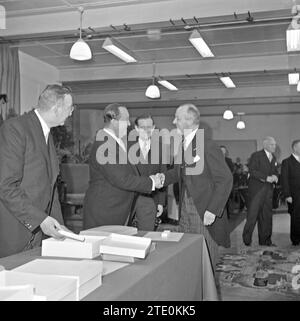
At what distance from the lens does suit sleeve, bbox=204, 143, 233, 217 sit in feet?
8.52

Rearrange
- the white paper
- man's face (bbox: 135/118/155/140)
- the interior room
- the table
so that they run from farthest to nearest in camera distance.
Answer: the interior room < man's face (bbox: 135/118/155/140) < the white paper < the table

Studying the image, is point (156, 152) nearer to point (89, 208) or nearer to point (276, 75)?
point (89, 208)

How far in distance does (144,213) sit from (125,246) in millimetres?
1504

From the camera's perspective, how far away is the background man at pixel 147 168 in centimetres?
314

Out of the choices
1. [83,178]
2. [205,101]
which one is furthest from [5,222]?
[205,101]

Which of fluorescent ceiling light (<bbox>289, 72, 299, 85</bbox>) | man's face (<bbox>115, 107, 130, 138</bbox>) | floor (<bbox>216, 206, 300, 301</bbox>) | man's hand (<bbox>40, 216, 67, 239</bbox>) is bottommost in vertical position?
floor (<bbox>216, 206, 300, 301</bbox>)

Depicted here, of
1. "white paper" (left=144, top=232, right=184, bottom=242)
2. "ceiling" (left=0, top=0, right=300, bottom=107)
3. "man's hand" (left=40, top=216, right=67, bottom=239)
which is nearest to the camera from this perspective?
"man's hand" (left=40, top=216, right=67, bottom=239)

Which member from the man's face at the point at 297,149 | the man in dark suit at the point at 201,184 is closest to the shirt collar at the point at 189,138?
the man in dark suit at the point at 201,184

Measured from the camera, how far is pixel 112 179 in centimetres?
259

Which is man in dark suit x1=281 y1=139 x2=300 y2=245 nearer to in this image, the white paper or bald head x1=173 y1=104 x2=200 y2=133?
bald head x1=173 y1=104 x2=200 y2=133

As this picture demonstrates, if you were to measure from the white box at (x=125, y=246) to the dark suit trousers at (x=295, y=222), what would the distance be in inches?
189

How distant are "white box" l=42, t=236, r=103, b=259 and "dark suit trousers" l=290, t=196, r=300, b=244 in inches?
196

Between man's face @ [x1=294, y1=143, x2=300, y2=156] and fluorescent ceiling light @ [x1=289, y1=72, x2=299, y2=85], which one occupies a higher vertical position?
fluorescent ceiling light @ [x1=289, y1=72, x2=299, y2=85]

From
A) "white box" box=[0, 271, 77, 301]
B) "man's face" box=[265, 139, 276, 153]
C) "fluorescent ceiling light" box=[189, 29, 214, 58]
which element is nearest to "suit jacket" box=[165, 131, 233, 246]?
"white box" box=[0, 271, 77, 301]
